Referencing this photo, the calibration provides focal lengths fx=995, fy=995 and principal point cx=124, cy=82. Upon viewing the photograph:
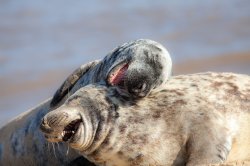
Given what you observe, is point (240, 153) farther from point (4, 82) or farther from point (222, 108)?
point (4, 82)

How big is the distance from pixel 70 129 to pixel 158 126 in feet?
→ 1.84

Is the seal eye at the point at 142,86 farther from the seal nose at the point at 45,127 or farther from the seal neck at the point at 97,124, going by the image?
the seal nose at the point at 45,127

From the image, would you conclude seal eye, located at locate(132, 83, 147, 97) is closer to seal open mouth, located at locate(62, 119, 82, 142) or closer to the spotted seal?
the spotted seal

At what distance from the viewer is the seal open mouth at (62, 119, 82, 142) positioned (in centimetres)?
626

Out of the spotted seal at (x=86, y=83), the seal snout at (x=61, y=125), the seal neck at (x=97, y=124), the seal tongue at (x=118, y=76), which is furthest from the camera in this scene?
the seal tongue at (x=118, y=76)

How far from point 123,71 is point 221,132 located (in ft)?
2.74

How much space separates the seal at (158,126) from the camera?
620 centimetres

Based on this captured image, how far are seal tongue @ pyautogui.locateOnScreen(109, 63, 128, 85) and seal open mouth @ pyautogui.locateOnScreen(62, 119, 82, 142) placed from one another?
441mm

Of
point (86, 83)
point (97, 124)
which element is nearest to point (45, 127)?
point (97, 124)

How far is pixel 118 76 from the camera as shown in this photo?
663cm

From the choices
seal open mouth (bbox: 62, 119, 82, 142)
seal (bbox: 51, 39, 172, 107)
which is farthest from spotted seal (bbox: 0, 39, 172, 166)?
seal open mouth (bbox: 62, 119, 82, 142)

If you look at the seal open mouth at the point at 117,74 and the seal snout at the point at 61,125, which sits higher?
the seal open mouth at the point at 117,74

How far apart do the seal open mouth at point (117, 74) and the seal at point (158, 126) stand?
6 cm

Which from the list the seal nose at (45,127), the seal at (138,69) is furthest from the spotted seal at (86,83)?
the seal nose at (45,127)
